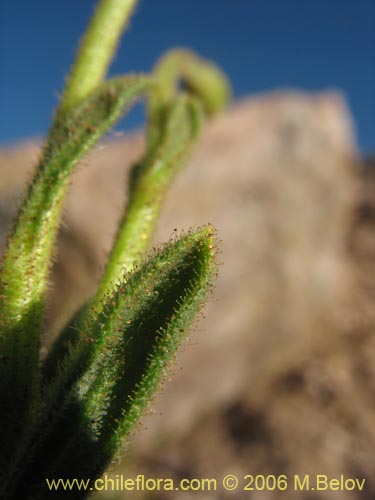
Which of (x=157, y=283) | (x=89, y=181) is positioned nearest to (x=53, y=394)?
(x=157, y=283)

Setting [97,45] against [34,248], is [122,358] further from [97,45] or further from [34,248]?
[97,45]

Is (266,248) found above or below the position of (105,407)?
above

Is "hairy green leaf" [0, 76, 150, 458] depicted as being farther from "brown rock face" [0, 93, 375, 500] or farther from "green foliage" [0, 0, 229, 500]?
"brown rock face" [0, 93, 375, 500]

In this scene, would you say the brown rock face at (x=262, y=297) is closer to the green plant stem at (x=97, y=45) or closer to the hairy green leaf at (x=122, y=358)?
the green plant stem at (x=97, y=45)

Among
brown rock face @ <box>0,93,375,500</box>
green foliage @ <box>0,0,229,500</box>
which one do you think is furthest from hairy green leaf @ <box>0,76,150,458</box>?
brown rock face @ <box>0,93,375,500</box>

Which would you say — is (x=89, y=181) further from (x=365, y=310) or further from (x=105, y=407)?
(x=105, y=407)

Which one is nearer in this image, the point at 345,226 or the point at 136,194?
the point at 136,194
